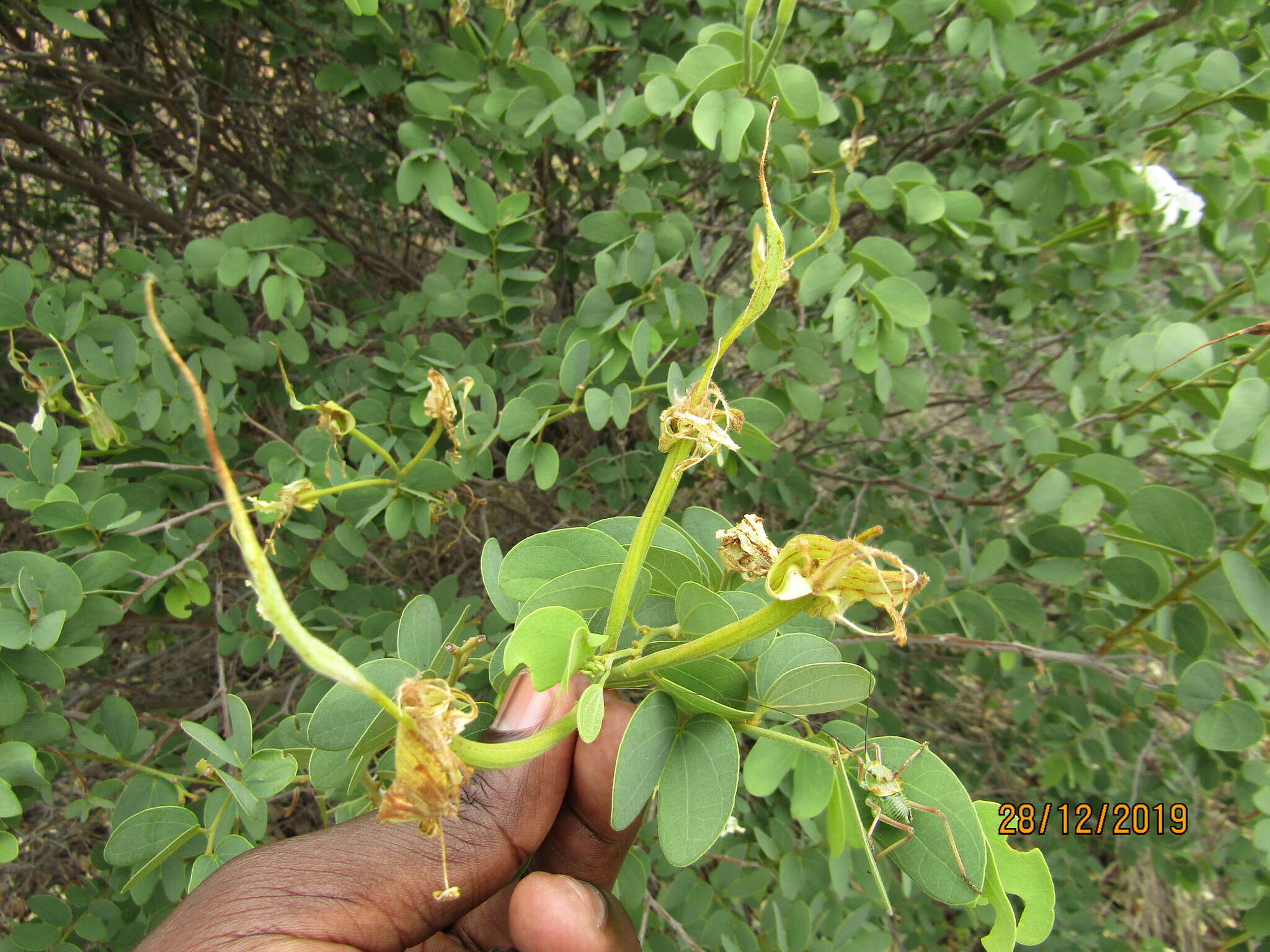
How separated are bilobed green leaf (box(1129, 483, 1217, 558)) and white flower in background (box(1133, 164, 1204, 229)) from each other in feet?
3.97

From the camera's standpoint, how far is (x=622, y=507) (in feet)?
7.68

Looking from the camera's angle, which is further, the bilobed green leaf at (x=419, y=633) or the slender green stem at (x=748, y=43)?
the slender green stem at (x=748, y=43)

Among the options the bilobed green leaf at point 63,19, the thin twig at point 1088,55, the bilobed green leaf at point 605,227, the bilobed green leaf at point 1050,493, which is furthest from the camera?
the thin twig at point 1088,55

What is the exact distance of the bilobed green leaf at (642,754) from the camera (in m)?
0.81

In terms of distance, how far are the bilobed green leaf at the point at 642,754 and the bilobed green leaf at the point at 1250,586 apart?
3.17 ft

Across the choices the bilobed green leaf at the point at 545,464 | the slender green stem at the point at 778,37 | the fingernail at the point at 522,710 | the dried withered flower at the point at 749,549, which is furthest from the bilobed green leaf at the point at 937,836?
the slender green stem at the point at 778,37

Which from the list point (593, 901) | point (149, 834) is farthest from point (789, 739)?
point (149, 834)

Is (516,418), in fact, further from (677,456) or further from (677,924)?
(677,924)

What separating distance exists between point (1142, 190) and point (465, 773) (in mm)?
2196

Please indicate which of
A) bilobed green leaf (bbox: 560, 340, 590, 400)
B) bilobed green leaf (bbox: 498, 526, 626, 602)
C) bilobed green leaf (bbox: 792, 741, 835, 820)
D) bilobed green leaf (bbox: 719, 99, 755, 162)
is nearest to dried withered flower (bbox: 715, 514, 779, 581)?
bilobed green leaf (bbox: 498, 526, 626, 602)

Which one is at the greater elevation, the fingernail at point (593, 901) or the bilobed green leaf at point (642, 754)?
the bilobed green leaf at point (642, 754)

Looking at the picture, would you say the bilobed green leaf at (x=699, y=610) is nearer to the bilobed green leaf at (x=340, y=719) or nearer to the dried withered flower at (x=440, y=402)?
the bilobed green leaf at (x=340, y=719)

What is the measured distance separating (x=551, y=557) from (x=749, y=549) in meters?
0.26

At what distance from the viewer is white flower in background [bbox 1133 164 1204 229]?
6.66ft
